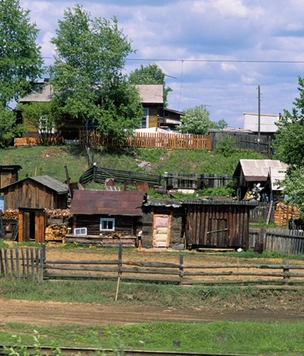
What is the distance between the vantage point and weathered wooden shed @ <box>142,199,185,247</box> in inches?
1346

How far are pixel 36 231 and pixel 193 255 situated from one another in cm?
907

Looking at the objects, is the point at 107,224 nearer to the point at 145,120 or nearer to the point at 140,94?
the point at 145,120

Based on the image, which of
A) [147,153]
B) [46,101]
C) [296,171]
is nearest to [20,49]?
[46,101]

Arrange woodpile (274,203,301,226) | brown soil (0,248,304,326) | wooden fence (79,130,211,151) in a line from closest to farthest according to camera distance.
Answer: brown soil (0,248,304,326) < woodpile (274,203,301,226) < wooden fence (79,130,211,151)

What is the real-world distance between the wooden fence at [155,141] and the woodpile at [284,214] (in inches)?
736

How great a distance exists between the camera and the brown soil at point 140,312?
1906 centimetres

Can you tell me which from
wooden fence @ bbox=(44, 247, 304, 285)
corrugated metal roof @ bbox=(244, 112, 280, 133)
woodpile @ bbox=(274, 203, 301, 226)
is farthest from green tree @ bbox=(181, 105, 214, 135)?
wooden fence @ bbox=(44, 247, 304, 285)

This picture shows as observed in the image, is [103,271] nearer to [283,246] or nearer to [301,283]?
[301,283]

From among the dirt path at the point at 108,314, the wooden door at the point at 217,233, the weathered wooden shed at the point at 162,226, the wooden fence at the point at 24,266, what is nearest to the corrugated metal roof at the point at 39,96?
the weathered wooden shed at the point at 162,226

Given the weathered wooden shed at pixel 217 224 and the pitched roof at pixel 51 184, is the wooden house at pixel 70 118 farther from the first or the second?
the weathered wooden shed at pixel 217 224

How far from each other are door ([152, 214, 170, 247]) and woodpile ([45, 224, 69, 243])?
4.82 metres

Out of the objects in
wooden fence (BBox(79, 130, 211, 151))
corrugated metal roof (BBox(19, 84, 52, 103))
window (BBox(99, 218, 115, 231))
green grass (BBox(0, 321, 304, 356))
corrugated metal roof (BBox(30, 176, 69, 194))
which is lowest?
green grass (BBox(0, 321, 304, 356))

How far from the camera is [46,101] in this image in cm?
6131

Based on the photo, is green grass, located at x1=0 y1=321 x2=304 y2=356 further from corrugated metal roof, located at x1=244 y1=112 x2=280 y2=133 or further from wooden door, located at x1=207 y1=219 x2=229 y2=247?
corrugated metal roof, located at x1=244 y1=112 x2=280 y2=133
